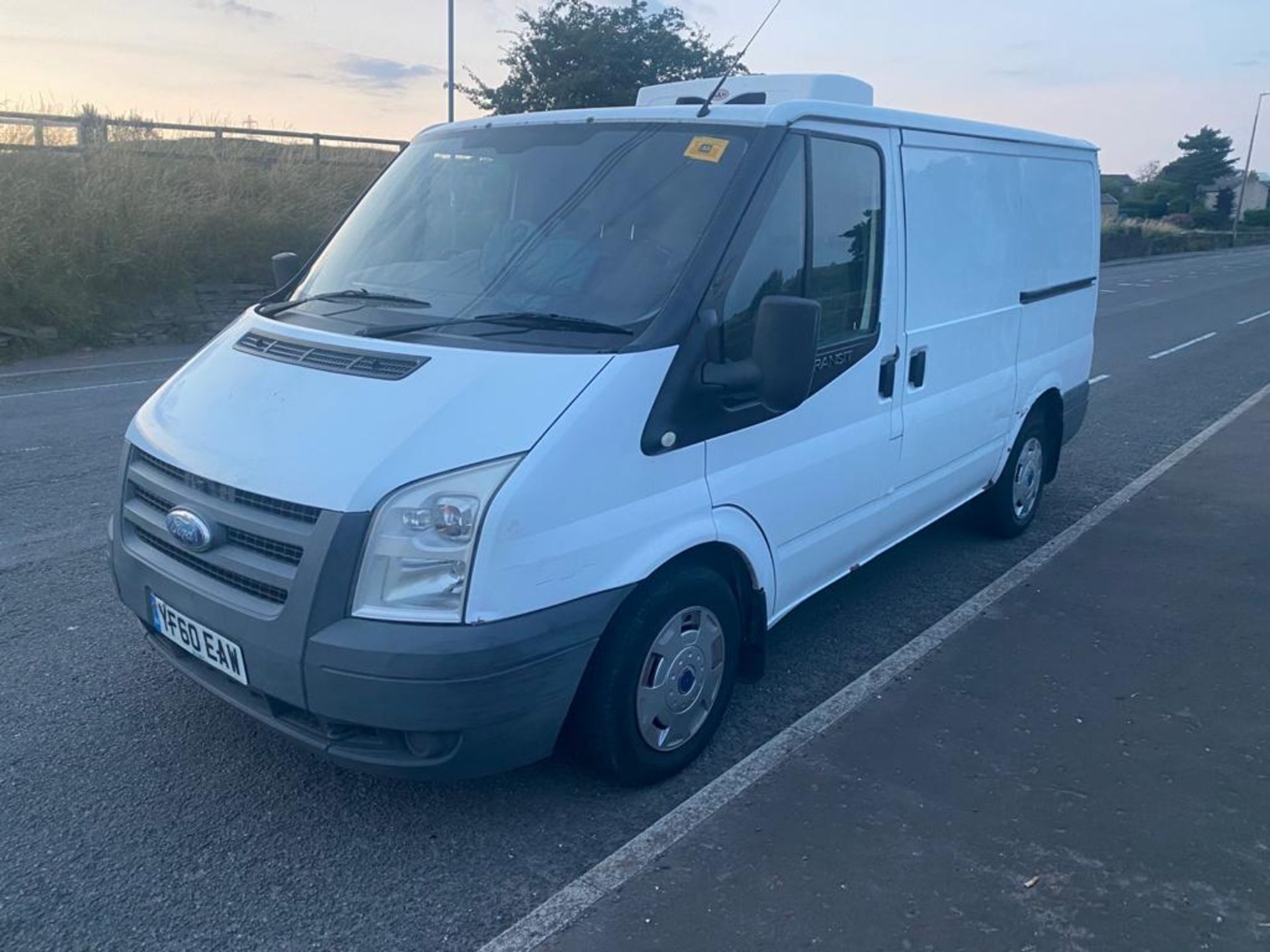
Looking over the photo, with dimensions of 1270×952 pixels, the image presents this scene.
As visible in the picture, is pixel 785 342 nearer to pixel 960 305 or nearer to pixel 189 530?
pixel 189 530

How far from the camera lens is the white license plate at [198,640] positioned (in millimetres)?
3152

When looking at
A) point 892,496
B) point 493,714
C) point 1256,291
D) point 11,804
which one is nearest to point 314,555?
point 493,714

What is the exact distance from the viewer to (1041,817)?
3451 millimetres

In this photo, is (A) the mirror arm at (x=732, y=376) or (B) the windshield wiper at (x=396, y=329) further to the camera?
(B) the windshield wiper at (x=396, y=329)

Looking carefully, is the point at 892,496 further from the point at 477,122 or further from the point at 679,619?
the point at 477,122

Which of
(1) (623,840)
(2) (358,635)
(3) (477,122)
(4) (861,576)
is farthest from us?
(4) (861,576)

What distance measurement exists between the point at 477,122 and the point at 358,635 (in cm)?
245

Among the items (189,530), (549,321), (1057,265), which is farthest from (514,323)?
(1057,265)

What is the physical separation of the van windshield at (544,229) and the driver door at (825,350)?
24cm

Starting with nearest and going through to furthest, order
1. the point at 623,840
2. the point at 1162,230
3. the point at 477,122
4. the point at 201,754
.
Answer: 1. the point at 623,840
2. the point at 201,754
3. the point at 477,122
4. the point at 1162,230

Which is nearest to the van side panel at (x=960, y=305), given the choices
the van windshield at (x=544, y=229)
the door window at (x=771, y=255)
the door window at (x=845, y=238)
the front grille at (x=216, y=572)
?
the door window at (x=845, y=238)

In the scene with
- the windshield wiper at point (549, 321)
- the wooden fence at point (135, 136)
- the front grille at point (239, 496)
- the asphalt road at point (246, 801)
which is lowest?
the asphalt road at point (246, 801)

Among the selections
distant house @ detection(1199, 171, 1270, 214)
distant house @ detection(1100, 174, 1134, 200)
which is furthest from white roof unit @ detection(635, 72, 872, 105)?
distant house @ detection(1100, 174, 1134, 200)

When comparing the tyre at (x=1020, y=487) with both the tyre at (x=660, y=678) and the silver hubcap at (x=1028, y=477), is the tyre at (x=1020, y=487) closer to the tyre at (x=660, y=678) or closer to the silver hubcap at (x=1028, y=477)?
the silver hubcap at (x=1028, y=477)
